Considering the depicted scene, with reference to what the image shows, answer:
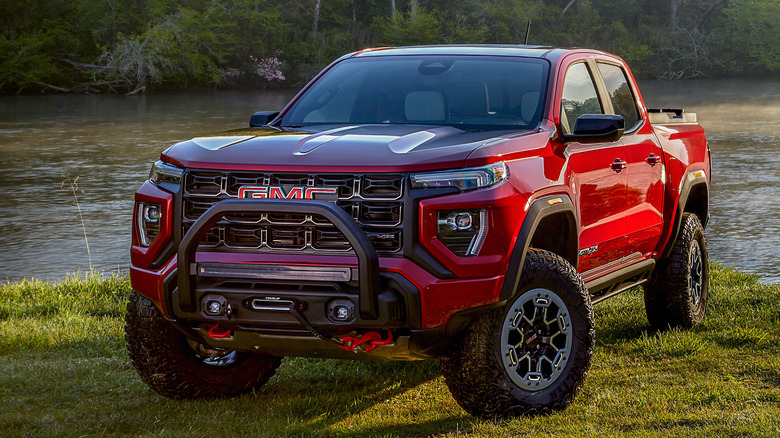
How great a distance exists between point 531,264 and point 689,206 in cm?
334

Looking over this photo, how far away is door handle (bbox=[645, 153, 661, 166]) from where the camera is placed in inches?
262

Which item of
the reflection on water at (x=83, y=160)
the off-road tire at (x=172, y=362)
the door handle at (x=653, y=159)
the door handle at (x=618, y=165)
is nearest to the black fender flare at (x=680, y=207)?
the door handle at (x=653, y=159)

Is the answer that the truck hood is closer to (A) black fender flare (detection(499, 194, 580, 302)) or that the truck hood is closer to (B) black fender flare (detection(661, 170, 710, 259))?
(A) black fender flare (detection(499, 194, 580, 302))

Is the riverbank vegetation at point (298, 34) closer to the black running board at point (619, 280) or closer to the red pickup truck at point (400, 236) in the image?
the black running board at point (619, 280)

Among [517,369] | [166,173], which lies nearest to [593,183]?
[517,369]

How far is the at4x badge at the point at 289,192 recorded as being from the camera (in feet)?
14.5

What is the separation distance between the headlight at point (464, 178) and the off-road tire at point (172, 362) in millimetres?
1630

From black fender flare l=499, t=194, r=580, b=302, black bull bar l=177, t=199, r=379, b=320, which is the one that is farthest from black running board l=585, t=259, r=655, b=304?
black bull bar l=177, t=199, r=379, b=320

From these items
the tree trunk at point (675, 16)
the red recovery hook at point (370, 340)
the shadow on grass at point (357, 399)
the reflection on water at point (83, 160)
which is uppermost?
the tree trunk at point (675, 16)

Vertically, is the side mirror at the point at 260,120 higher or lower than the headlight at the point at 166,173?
higher

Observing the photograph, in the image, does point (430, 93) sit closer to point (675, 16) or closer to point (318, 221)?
point (318, 221)

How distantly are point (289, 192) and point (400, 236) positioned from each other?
0.53m

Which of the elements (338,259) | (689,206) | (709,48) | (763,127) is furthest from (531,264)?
(709,48)

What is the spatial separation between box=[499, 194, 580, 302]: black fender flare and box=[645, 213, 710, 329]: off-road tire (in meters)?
2.29
